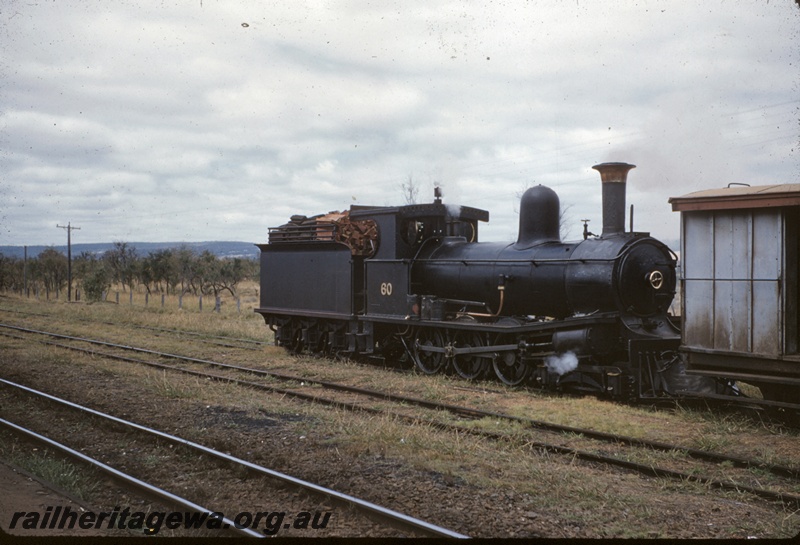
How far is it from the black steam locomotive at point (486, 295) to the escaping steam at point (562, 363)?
0.02m

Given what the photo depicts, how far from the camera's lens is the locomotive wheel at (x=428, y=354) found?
39.8 feet

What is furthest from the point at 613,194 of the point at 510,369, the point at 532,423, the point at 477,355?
the point at 532,423

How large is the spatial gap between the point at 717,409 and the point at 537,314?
317 centimetres

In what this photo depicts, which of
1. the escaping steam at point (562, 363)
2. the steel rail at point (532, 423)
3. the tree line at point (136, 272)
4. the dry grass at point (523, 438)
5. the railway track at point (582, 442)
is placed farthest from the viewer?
the tree line at point (136, 272)

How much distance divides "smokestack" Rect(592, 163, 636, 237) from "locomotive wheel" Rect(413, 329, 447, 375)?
382 cm

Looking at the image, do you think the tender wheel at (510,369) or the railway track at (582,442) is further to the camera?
the tender wheel at (510,369)

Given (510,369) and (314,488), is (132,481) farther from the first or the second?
(510,369)

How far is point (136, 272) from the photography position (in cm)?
4528

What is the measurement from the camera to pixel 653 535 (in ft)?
15.0

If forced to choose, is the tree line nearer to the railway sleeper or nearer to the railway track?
the railway sleeper

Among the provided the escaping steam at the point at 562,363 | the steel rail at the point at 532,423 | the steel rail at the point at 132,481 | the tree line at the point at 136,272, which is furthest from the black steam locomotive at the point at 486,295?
the tree line at the point at 136,272

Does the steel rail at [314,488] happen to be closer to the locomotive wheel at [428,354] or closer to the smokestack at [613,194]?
the locomotive wheel at [428,354]

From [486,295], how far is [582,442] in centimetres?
437

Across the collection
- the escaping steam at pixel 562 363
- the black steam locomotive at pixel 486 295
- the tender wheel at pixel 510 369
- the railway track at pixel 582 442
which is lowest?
the railway track at pixel 582 442
